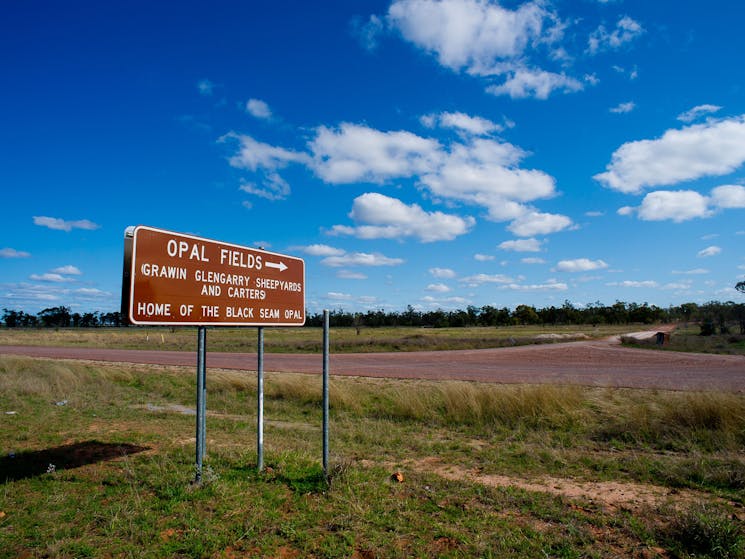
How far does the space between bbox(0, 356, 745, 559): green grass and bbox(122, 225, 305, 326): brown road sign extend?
1.77 meters

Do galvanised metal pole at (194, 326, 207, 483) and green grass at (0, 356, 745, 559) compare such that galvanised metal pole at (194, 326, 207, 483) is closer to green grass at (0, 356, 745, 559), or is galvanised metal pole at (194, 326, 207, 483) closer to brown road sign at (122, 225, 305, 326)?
green grass at (0, 356, 745, 559)

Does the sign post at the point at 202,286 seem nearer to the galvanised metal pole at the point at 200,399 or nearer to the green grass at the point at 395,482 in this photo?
the galvanised metal pole at the point at 200,399

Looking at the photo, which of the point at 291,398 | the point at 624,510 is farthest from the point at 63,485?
the point at 291,398

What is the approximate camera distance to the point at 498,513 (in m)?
4.46

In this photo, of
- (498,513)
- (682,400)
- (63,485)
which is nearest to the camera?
(498,513)

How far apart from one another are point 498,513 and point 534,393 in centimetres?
585

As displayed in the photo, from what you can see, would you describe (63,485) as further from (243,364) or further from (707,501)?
(243,364)

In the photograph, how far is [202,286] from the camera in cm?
503

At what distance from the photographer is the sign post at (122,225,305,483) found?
14.2 ft

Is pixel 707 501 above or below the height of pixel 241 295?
below

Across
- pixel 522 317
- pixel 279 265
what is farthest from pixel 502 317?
pixel 279 265

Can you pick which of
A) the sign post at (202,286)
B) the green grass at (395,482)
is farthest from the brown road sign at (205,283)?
the green grass at (395,482)

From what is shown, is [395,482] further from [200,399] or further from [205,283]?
[205,283]

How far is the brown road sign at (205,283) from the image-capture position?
4.32 meters
